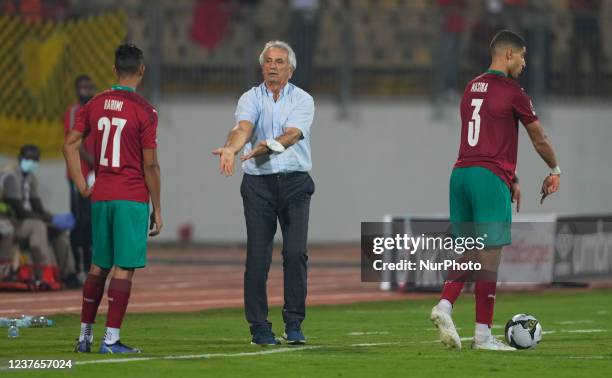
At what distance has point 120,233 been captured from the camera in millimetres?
12297

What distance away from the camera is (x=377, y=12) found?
29.9 m

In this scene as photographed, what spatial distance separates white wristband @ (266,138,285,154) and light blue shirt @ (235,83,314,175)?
388 millimetres

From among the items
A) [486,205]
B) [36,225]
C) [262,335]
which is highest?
[486,205]

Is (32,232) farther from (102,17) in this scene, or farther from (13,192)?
(102,17)

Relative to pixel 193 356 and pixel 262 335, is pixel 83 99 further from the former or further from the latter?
pixel 193 356

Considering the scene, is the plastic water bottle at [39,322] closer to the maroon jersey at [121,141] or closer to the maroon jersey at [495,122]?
the maroon jersey at [121,141]

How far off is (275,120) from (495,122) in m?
1.66

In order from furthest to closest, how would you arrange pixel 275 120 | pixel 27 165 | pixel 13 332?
1. pixel 27 165
2. pixel 13 332
3. pixel 275 120

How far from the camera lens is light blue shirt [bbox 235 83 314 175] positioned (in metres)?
13.2

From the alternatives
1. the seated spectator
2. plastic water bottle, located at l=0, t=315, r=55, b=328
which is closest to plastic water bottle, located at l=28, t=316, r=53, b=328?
plastic water bottle, located at l=0, t=315, r=55, b=328

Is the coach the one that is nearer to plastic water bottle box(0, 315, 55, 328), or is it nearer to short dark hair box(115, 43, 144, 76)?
short dark hair box(115, 43, 144, 76)

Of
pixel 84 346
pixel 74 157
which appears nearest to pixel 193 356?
pixel 84 346

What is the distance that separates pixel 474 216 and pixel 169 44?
16775 mm

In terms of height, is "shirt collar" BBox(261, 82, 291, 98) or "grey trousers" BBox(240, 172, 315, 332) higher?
"shirt collar" BBox(261, 82, 291, 98)
